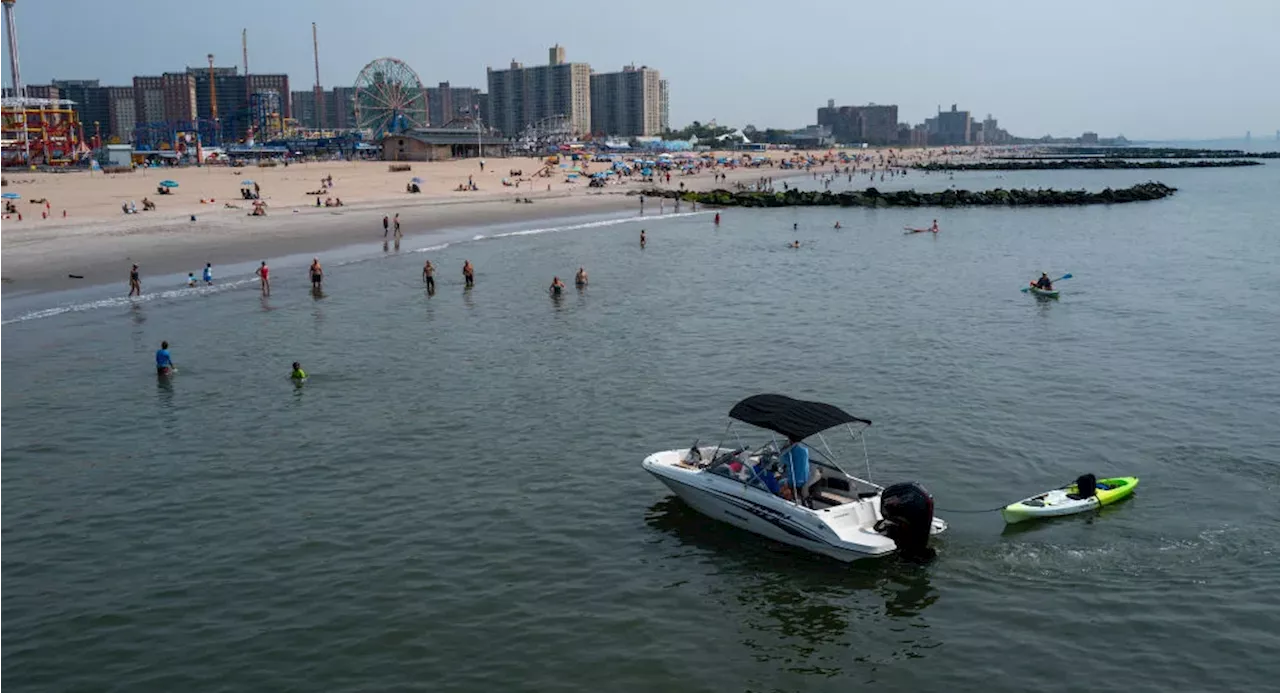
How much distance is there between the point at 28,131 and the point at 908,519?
139 meters

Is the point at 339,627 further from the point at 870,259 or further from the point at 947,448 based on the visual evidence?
the point at 870,259

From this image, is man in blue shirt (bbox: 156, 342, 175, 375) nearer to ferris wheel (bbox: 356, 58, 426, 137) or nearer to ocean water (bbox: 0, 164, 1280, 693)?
ocean water (bbox: 0, 164, 1280, 693)

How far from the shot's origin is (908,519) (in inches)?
663

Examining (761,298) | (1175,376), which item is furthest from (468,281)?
(1175,376)

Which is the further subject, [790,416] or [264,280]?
[264,280]

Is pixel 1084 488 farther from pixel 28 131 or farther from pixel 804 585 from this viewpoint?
pixel 28 131

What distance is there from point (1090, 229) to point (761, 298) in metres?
44.6

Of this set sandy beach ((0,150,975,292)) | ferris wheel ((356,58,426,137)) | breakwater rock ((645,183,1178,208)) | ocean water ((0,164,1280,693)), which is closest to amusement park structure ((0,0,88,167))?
sandy beach ((0,150,975,292))

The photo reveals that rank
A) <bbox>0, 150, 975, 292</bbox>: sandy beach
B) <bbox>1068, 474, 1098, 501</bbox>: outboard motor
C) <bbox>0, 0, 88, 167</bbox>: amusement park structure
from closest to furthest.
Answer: <bbox>1068, 474, 1098, 501</bbox>: outboard motor, <bbox>0, 150, 975, 292</bbox>: sandy beach, <bbox>0, 0, 88, 167</bbox>: amusement park structure

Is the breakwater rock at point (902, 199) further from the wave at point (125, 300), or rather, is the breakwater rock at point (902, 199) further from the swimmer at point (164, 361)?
the swimmer at point (164, 361)

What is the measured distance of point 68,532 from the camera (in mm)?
18188

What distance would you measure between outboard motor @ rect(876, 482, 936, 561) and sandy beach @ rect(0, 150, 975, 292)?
127 ft

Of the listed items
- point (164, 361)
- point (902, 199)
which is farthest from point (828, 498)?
point (902, 199)

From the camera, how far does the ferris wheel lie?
157250 mm
